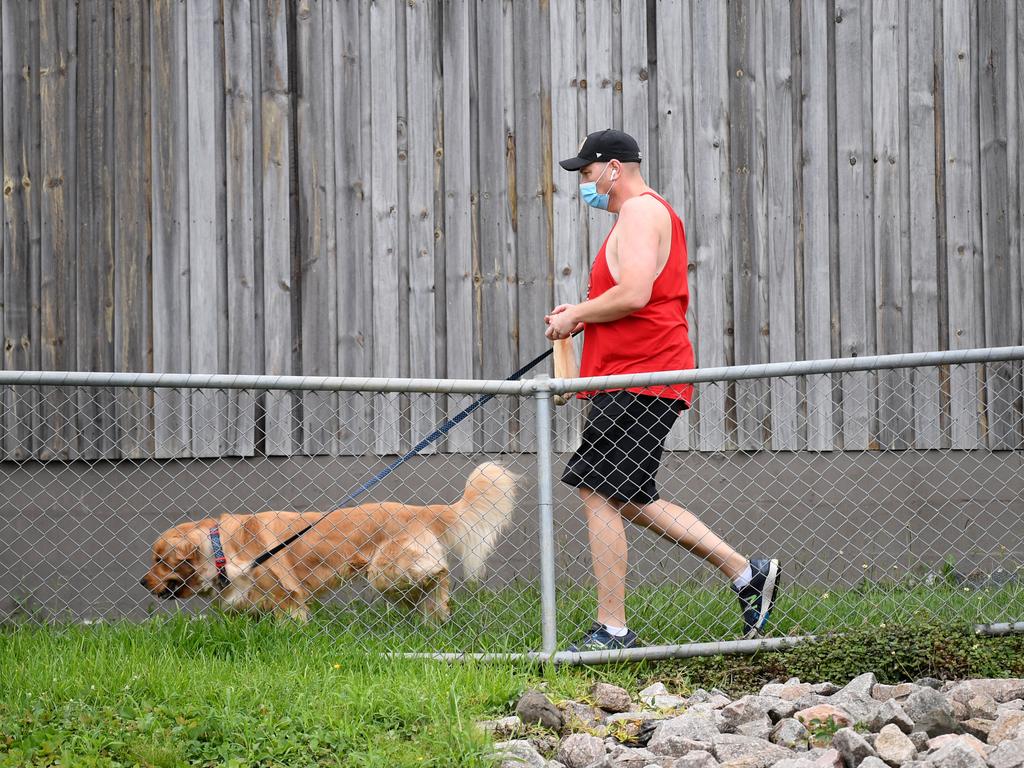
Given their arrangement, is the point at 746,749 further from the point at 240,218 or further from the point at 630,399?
the point at 240,218

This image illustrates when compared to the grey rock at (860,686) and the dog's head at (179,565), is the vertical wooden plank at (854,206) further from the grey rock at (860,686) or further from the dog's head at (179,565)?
the dog's head at (179,565)

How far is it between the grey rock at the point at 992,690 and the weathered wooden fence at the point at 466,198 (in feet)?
8.04

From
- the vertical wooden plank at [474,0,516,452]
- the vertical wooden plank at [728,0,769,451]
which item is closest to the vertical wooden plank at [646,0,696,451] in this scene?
the vertical wooden plank at [728,0,769,451]

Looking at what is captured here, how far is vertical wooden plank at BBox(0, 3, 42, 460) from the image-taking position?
5.93 metres

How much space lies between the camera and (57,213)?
5953 millimetres

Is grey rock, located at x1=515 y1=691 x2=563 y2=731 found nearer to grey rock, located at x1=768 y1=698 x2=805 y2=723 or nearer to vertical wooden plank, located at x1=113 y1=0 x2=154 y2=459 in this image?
grey rock, located at x1=768 y1=698 x2=805 y2=723

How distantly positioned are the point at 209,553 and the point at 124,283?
164 centimetres

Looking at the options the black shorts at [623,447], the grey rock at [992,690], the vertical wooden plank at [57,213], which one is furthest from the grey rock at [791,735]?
the vertical wooden plank at [57,213]

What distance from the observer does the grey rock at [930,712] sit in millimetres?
3400

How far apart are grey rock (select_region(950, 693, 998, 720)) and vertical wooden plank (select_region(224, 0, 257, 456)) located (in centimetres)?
377

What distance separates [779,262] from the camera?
6180 millimetres

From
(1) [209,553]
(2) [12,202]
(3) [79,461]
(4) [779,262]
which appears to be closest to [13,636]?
(1) [209,553]

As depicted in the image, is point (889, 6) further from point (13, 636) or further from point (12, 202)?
point (13, 636)

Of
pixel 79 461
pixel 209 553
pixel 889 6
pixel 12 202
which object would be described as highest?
pixel 889 6
